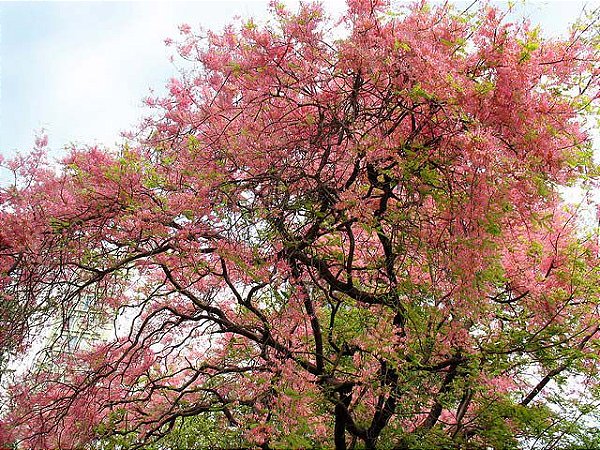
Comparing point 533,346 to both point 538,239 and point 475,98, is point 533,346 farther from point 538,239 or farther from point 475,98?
point 475,98

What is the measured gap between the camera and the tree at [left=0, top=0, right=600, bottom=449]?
324 cm

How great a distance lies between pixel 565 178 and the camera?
3348mm

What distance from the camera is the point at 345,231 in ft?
14.4

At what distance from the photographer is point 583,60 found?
3.20 meters

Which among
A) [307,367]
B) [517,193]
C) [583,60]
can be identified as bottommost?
[307,367]

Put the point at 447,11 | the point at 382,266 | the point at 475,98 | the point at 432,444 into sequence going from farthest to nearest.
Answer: the point at 432,444, the point at 382,266, the point at 447,11, the point at 475,98

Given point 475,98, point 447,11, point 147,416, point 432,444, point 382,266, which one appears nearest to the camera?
point 475,98

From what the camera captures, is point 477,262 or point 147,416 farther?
point 147,416

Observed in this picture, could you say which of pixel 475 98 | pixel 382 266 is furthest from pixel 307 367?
pixel 475 98

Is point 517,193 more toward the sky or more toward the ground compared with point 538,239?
more toward the ground

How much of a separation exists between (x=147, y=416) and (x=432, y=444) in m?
2.48

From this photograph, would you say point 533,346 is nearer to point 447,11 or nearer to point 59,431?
point 447,11

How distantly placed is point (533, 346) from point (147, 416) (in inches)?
131

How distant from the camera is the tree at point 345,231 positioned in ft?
10.6
